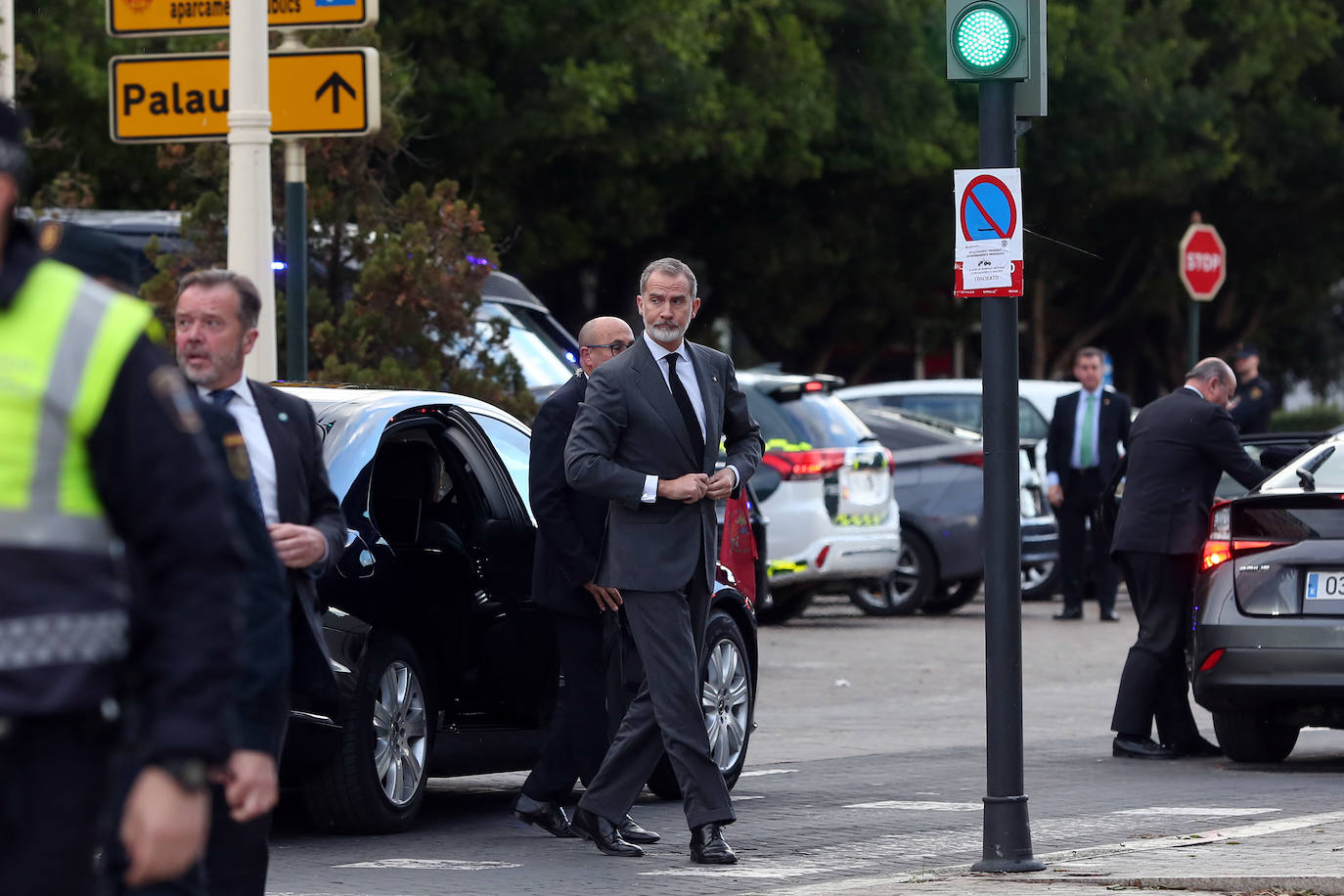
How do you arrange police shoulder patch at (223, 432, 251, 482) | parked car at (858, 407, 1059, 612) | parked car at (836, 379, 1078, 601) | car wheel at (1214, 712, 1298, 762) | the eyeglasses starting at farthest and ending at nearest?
parked car at (836, 379, 1078, 601)
parked car at (858, 407, 1059, 612)
car wheel at (1214, 712, 1298, 762)
the eyeglasses
police shoulder patch at (223, 432, 251, 482)

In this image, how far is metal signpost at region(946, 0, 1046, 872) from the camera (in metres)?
7.58

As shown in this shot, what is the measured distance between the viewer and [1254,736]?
10.7 meters

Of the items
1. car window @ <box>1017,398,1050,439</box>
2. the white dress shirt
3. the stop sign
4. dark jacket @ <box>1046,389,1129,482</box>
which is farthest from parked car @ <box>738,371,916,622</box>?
the white dress shirt

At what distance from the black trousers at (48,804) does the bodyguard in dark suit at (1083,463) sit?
1572cm

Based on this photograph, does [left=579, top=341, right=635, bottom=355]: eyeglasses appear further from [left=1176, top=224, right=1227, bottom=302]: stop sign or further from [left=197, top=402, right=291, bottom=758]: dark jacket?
[left=1176, top=224, right=1227, bottom=302]: stop sign

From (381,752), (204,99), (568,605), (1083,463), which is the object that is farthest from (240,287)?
(1083,463)

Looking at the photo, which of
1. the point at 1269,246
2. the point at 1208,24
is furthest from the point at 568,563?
the point at 1269,246

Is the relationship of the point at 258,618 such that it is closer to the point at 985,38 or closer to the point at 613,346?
the point at 985,38

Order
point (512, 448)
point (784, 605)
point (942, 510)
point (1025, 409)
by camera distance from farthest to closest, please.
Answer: point (1025, 409), point (942, 510), point (784, 605), point (512, 448)

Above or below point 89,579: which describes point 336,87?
above

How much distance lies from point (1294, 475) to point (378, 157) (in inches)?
247

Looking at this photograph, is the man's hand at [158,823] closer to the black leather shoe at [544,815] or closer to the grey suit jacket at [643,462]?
the grey suit jacket at [643,462]

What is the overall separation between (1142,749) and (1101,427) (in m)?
7.72

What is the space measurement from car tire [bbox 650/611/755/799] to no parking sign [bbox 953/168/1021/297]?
2094mm
